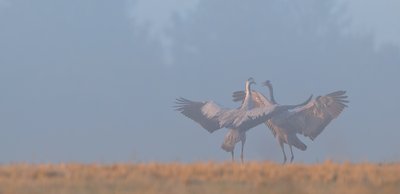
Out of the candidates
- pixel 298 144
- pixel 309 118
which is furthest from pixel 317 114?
pixel 298 144

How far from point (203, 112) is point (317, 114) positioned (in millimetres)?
4359

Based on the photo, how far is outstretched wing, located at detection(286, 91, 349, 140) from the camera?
3491 centimetres

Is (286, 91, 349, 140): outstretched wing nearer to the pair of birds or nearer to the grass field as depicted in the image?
the pair of birds

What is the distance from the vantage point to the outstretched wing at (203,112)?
35.8 metres

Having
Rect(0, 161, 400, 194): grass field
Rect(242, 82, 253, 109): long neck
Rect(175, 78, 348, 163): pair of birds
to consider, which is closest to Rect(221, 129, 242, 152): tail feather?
Rect(175, 78, 348, 163): pair of birds

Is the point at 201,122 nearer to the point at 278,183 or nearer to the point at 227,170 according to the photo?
the point at 227,170

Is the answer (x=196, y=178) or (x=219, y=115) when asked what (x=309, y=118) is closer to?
(x=219, y=115)

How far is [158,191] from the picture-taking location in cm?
1322

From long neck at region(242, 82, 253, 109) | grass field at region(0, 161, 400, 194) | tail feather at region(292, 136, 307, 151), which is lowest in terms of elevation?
grass field at region(0, 161, 400, 194)

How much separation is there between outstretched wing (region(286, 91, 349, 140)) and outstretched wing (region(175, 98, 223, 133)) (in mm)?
2791

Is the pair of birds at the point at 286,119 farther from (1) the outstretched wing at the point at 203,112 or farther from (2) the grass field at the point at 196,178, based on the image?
(2) the grass field at the point at 196,178

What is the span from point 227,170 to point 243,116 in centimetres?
1873

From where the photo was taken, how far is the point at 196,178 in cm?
1532

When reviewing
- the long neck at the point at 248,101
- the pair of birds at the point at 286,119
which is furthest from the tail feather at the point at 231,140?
the long neck at the point at 248,101
